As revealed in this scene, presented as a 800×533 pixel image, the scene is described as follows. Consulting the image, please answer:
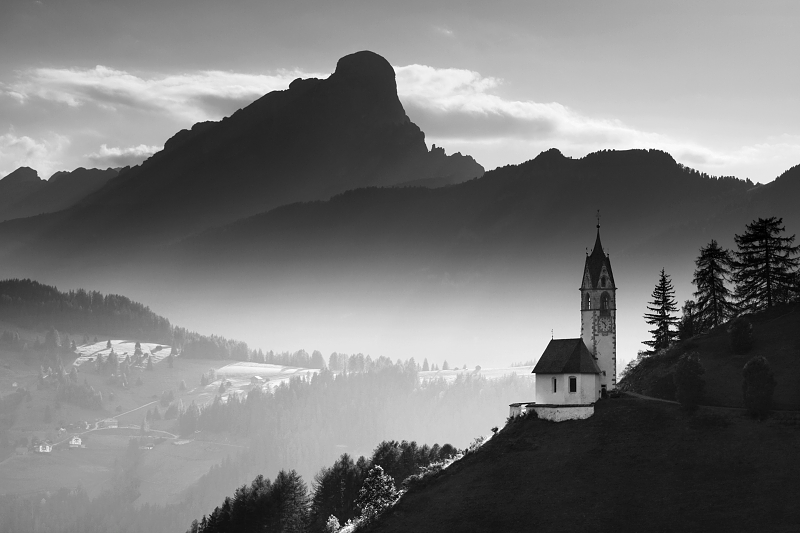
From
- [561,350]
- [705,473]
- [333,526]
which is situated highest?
[561,350]

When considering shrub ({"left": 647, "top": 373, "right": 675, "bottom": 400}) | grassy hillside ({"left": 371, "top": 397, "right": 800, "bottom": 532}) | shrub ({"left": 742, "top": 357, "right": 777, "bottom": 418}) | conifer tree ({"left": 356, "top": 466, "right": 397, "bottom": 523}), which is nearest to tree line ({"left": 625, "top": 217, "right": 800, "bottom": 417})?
shrub ({"left": 647, "top": 373, "right": 675, "bottom": 400})

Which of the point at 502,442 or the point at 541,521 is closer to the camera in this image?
the point at 541,521

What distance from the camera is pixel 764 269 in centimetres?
14025

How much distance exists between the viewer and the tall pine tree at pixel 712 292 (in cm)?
14275

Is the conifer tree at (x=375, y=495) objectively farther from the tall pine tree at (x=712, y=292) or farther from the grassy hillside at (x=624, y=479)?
the tall pine tree at (x=712, y=292)

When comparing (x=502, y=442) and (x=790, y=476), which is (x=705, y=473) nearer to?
(x=790, y=476)

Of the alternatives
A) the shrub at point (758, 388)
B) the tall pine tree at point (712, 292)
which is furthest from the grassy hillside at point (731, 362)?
the tall pine tree at point (712, 292)

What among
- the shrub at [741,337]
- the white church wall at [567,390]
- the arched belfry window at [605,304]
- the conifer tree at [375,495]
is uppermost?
the arched belfry window at [605,304]

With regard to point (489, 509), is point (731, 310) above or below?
above

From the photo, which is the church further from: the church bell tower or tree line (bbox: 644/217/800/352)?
tree line (bbox: 644/217/800/352)

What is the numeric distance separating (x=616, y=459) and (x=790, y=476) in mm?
15760

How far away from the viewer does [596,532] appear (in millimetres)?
99188

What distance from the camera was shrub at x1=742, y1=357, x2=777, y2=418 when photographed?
110 m

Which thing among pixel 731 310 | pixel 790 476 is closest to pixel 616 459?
pixel 790 476
